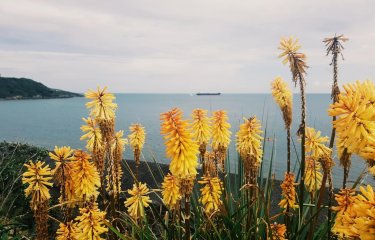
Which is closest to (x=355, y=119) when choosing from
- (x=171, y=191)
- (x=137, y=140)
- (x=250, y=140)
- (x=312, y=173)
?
(x=250, y=140)

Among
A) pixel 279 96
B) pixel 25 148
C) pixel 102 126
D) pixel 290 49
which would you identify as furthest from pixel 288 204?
pixel 25 148

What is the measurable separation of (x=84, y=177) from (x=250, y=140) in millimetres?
1697

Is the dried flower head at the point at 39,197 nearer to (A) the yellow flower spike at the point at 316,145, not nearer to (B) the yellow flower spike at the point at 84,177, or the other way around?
(B) the yellow flower spike at the point at 84,177

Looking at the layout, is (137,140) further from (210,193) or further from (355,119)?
(355,119)

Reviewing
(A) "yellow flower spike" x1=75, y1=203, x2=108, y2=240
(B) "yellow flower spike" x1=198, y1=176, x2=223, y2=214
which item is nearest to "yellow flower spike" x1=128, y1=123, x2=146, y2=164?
(B) "yellow flower spike" x1=198, y1=176, x2=223, y2=214

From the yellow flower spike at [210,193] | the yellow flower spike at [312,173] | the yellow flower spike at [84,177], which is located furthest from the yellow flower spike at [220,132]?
the yellow flower spike at [84,177]

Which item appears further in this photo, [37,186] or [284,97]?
[284,97]

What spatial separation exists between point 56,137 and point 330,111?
55624mm

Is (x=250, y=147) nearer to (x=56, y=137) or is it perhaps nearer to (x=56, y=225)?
(x=56, y=225)

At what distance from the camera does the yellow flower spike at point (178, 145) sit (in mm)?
2750

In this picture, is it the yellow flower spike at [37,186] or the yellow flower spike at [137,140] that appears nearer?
the yellow flower spike at [37,186]

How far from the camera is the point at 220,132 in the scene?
382cm

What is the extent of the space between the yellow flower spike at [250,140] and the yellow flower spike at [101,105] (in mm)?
1315

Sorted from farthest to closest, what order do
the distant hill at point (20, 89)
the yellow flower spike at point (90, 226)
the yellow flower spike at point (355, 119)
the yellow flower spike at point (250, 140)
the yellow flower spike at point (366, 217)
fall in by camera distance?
the distant hill at point (20, 89) → the yellow flower spike at point (250, 140) → the yellow flower spike at point (90, 226) → the yellow flower spike at point (355, 119) → the yellow flower spike at point (366, 217)
